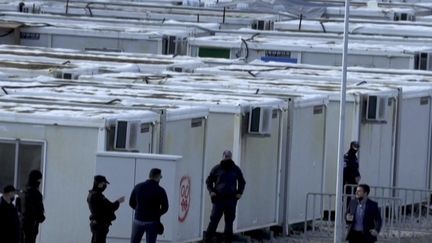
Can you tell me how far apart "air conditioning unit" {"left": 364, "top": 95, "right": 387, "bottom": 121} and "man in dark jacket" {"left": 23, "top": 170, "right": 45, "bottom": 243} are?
27.1 ft

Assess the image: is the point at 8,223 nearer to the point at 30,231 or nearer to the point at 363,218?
the point at 30,231

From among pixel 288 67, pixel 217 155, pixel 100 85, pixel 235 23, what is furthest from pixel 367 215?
pixel 235 23

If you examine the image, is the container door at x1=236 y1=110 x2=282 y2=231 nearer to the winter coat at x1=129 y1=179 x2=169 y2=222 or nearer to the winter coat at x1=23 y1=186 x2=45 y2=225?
the winter coat at x1=129 y1=179 x2=169 y2=222

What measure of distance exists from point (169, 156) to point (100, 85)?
6.26 m

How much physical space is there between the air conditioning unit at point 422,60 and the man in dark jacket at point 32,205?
670 inches

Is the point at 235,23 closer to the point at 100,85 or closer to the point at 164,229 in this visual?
the point at 100,85

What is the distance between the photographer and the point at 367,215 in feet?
65.3

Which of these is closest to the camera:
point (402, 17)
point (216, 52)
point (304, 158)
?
point (304, 158)

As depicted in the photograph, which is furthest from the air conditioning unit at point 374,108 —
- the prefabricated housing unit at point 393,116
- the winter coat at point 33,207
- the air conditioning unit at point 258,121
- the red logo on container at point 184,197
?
the winter coat at point 33,207

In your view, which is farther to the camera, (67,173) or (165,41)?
(165,41)

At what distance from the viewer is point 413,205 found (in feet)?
84.9

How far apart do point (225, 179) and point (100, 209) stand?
3.17 metres

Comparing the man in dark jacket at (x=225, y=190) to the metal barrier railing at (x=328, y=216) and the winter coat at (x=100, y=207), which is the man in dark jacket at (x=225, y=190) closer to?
the metal barrier railing at (x=328, y=216)

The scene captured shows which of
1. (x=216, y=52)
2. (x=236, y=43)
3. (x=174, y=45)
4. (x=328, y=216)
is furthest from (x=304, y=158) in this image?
(x=174, y=45)
